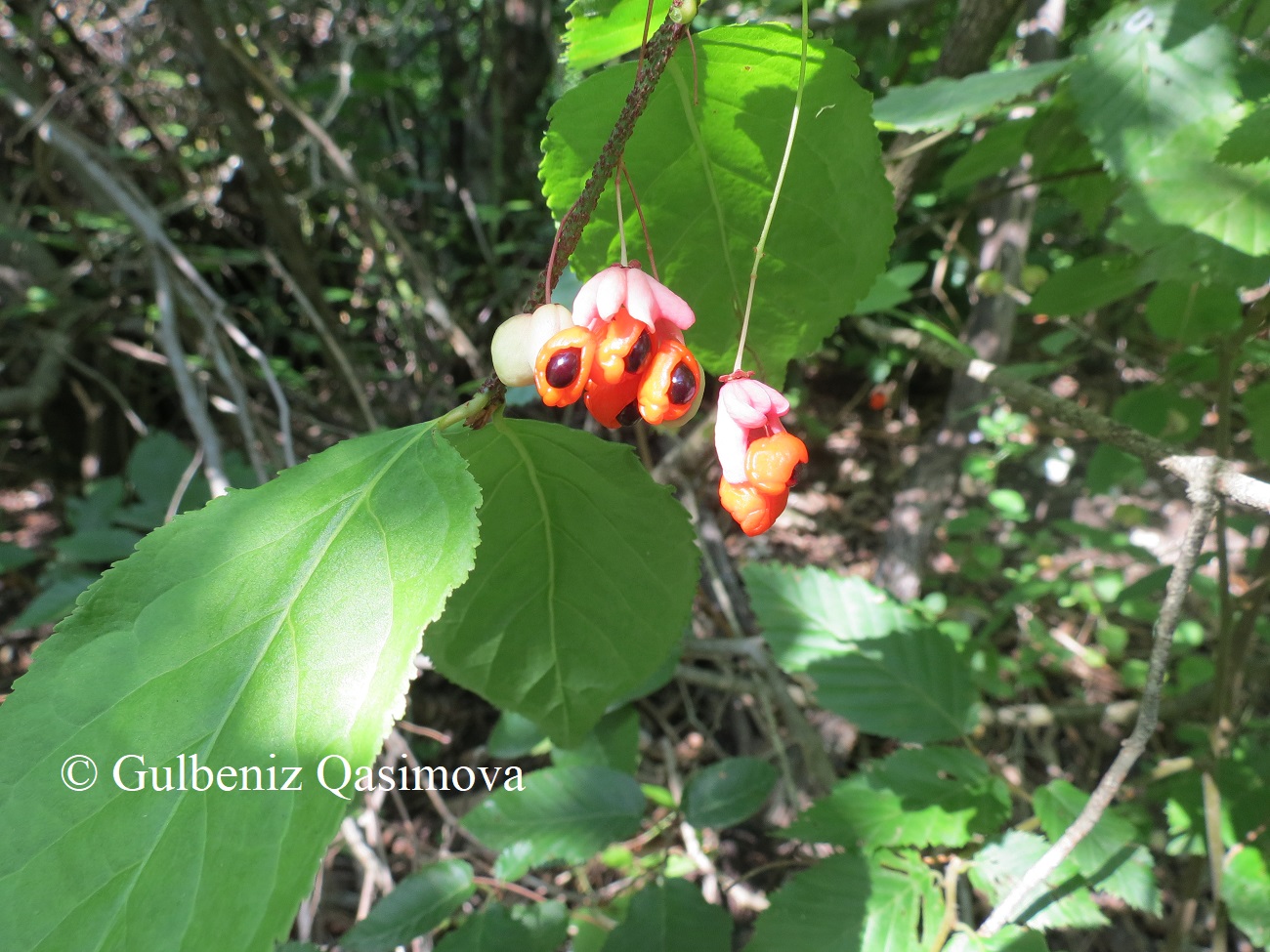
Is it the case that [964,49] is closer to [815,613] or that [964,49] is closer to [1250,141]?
[1250,141]

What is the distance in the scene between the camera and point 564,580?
111cm

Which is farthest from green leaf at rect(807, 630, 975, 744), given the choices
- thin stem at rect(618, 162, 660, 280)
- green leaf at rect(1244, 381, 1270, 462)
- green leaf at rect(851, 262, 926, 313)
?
thin stem at rect(618, 162, 660, 280)

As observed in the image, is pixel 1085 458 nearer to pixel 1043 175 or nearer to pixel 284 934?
pixel 1043 175

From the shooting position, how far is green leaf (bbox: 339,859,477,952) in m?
1.49

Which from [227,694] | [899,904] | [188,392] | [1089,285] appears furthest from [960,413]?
[227,694]

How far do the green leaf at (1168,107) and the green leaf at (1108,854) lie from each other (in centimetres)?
104

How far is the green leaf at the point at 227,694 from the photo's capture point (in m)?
0.65

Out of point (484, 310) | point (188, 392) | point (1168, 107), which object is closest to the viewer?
point (1168, 107)

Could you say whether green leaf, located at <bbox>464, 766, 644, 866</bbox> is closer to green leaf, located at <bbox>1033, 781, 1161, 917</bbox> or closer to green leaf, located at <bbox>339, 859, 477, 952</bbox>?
green leaf, located at <bbox>339, 859, 477, 952</bbox>

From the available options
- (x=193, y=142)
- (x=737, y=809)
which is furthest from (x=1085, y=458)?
(x=193, y=142)

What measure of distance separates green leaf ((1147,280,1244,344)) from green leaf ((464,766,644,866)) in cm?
159

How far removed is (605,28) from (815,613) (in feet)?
4.21

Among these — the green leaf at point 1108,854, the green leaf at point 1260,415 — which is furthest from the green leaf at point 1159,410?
the green leaf at point 1108,854

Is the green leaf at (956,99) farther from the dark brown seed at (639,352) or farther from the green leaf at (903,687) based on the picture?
the green leaf at (903,687)
